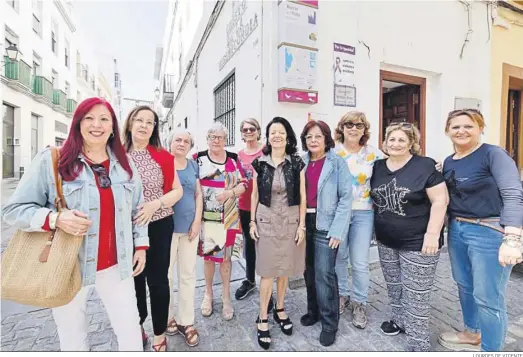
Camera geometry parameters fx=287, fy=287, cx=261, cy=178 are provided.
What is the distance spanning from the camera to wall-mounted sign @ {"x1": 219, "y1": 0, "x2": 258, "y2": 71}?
4.12m

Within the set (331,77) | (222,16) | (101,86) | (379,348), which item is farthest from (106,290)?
(101,86)

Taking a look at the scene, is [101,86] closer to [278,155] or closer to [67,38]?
[67,38]

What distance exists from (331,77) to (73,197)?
349 centimetres

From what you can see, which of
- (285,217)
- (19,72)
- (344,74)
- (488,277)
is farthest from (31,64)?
(488,277)

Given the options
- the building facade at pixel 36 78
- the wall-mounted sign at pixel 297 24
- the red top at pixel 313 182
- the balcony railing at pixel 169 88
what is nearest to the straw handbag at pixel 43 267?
the red top at pixel 313 182

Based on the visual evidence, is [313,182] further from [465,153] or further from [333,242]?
[465,153]

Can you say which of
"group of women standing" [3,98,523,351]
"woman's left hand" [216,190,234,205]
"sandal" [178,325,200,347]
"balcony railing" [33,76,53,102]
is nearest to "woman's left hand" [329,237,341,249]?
"group of women standing" [3,98,523,351]

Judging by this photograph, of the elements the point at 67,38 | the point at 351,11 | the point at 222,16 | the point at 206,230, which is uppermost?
the point at 67,38

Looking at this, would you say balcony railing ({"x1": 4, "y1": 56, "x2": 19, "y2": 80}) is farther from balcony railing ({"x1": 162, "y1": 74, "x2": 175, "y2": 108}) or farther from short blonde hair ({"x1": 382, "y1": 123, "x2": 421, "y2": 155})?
short blonde hair ({"x1": 382, "y1": 123, "x2": 421, "y2": 155})

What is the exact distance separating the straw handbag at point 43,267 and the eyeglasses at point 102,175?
169 millimetres

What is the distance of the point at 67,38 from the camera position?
20.2 meters

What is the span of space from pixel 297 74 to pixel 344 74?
832mm

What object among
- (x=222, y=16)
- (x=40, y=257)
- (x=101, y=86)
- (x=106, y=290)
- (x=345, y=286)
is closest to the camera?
(x=40, y=257)

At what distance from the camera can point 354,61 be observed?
410 centimetres
